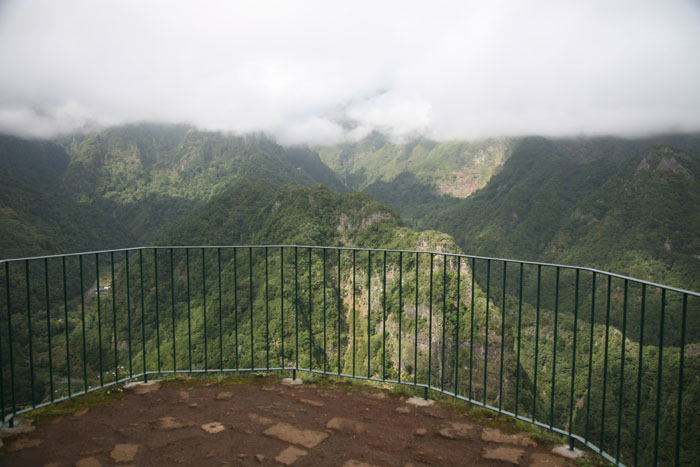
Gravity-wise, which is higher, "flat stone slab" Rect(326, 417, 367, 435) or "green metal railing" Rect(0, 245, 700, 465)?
"flat stone slab" Rect(326, 417, 367, 435)

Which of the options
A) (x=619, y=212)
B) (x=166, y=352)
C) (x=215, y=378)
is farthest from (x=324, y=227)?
(x=619, y=212)

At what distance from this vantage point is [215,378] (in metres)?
4.37

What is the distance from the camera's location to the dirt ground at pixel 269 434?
9.20 feet

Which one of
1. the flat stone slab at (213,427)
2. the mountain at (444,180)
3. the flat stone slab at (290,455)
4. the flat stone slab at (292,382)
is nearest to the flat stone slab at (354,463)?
the flat stone slab at (290,455)

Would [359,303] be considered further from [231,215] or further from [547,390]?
[231,215]

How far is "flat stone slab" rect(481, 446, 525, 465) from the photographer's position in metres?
2.85

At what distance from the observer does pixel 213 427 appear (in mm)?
3238

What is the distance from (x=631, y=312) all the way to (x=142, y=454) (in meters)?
68.1

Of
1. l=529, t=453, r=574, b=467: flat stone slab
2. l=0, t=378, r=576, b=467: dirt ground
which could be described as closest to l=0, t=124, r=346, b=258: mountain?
l=0, t=378, r=576, b=467: dirt ground

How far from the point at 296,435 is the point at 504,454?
146 cm

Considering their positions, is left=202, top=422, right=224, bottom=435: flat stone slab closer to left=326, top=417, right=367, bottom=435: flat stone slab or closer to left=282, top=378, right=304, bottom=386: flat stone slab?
left=326, top=417, right=367, bottom=435: flat stone slab

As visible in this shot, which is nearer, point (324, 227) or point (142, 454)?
point (142, 454)

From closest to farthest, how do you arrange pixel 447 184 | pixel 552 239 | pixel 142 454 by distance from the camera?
pixel 142 454
pixel 552 239
pixel 447 184

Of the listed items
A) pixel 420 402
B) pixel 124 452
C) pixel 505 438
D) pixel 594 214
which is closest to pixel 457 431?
pixel 505 438
